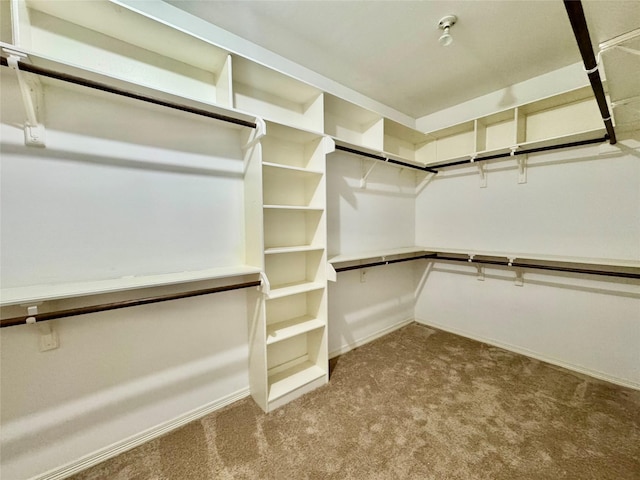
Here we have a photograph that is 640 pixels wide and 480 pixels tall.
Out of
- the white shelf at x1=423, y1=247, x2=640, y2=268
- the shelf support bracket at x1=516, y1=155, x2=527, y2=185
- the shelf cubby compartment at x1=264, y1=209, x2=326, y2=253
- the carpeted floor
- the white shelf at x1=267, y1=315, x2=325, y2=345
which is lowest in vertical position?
the carpeted floor

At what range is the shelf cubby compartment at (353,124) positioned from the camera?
2.41m

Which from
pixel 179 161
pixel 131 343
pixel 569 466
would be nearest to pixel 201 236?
pixel 179 161

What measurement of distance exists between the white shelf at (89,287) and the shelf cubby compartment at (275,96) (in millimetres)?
1186

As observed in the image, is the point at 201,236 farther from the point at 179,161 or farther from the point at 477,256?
the point at 477,256

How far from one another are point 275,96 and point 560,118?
8.62ft

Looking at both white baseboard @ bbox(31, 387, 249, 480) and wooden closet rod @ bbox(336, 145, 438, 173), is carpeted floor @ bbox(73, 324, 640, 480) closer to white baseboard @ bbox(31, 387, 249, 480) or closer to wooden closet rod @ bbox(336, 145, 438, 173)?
white baseboard @ bbox(31, 387, 249, 480)

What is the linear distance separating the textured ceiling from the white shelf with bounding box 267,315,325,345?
7.49ft

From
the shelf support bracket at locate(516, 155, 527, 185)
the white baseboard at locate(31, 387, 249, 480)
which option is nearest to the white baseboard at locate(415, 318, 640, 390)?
the shelf support bracket at locate(516, 155, 527, 185)

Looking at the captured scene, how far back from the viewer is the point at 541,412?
6.00 ft

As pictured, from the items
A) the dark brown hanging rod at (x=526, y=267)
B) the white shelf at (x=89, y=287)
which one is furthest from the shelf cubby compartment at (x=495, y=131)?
the white shelf at (x=89, y=287)

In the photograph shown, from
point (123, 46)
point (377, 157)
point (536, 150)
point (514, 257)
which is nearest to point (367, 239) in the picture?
point (377, 157)

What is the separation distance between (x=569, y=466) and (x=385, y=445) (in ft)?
3.31

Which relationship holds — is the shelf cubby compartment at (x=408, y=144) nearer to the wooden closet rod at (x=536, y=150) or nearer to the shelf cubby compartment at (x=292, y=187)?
the wooden closet rod at (x=536, y=150)

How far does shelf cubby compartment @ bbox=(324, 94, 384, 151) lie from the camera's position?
241 cm
